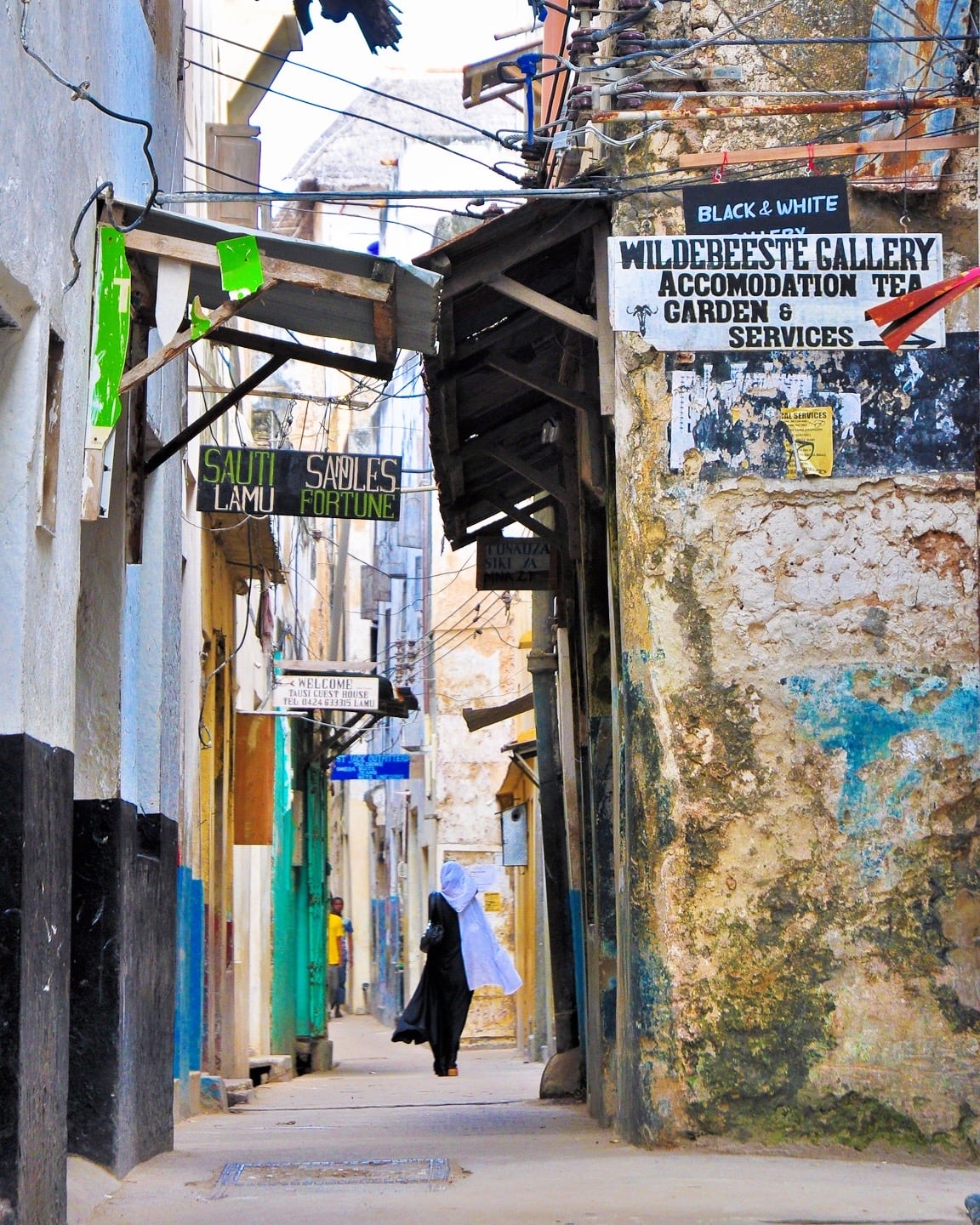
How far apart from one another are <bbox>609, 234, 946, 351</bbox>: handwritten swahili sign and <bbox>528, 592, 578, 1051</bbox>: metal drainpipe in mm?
6119

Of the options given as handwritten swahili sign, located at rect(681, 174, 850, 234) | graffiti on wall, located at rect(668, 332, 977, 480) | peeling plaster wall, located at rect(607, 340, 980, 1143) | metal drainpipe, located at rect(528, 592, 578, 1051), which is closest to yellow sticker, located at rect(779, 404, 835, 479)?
graffiti on wall, located at rect(668, 332, 977, 480)

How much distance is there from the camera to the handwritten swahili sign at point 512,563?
496 inches

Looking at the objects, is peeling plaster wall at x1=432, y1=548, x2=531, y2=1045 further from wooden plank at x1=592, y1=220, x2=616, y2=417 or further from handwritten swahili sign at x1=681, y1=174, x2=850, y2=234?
handwritten swahili sign at x1=681, y1=174, x2=850, y2=234

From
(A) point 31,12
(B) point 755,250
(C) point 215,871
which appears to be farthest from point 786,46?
(C) point 215,871

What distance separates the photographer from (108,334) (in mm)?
6074

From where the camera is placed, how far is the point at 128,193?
7.05 metres

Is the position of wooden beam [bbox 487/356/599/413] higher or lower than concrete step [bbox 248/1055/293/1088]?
higher

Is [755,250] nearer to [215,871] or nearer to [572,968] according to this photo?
[572,968]

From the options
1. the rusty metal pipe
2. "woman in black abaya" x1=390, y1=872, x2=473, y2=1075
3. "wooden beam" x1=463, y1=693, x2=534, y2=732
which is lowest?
"woman in black abaya" x1=390, y1=872, x2=473, y2=1075

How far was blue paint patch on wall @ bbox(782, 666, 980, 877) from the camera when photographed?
7.02 m

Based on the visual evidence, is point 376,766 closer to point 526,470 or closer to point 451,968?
point 451,968

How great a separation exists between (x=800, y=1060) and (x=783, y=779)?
1.15 m

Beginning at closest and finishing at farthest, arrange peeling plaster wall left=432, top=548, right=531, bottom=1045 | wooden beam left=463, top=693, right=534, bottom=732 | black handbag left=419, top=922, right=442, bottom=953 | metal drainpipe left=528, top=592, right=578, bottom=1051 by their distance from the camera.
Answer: metal drainpipe left=528, top=592, right=578, bottom=1051
black handbag left=419, top=922, right=442, bottom=953
wooden beam left=463, top=693, right=534, bottom=732
peeling plaster wall left=432, top=548, right=531, bottom=1045

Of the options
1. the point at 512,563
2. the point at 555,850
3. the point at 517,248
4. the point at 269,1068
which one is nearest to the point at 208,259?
the point at 517,248
